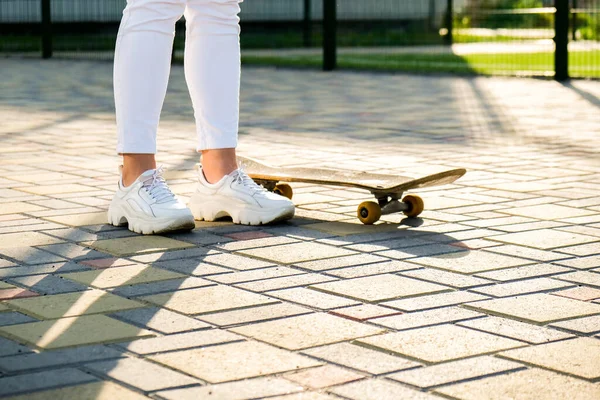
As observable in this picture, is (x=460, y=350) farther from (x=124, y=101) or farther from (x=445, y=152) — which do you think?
(x=445, y=152)

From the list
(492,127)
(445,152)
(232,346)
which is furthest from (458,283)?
(492,127)

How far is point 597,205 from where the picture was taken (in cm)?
407

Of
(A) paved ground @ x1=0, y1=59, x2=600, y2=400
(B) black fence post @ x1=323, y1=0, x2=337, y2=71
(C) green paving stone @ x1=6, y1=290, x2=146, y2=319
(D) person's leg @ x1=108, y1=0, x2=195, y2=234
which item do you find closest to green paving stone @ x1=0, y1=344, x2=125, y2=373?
(A) paved ground @ x1=0, y1=59, x2=600, y2=400

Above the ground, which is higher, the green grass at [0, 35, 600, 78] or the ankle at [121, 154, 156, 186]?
the green grass at [0, 35, 600, 78]

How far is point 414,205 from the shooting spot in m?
3.78

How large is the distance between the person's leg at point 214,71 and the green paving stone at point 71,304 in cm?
107

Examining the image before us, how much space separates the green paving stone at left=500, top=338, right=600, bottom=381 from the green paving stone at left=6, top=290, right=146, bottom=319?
90 centimetres

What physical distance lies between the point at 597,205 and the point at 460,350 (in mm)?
1898

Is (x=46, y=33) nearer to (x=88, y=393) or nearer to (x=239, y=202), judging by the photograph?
(x=239, y=202)

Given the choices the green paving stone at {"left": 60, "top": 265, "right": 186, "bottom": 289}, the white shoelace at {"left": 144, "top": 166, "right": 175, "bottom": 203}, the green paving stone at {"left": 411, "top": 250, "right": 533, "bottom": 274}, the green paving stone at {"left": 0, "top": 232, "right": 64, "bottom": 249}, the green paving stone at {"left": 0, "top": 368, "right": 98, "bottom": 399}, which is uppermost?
the white shoelace at {"left": 144, "top": 166, "right": 175, "bottom": 203}

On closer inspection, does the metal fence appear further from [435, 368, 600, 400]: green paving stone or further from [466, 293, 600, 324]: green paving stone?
[435, 368, 600, 400]: green paving stone

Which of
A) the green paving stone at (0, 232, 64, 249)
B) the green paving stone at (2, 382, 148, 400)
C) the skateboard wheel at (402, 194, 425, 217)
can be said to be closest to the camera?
the green paving stone at (2, 382, 148, 400)

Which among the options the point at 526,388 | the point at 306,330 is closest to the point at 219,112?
the point at 306,330

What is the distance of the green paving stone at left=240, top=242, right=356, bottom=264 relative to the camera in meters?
3.19
